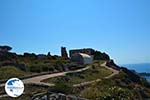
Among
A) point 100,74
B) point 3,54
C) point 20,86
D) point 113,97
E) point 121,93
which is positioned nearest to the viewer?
point 20,86

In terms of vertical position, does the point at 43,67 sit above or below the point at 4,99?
above

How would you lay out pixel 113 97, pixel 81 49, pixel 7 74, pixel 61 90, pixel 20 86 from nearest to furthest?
pixel 20 86 → pixel 113 97 → pixel 61 90 → pixel 7 74 → pixel 81 49

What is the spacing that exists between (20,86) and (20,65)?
130 feet

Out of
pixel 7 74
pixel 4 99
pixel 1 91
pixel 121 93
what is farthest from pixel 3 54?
pixel 121 93

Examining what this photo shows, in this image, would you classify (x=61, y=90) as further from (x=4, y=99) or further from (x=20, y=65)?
(x=20, y=65)

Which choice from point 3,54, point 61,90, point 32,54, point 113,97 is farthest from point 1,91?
point 32,54

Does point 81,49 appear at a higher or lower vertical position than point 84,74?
higher

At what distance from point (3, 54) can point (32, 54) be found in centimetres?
2135

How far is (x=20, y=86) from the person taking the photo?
11.8 m

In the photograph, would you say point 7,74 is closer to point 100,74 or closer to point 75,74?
point 75,74

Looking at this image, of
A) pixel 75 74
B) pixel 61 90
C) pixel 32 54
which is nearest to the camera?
pixel 61 90

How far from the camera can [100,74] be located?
5644 centimetres

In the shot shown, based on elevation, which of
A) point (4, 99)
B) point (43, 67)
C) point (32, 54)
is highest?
point (32, 54)

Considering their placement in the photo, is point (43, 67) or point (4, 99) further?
point (43, 67)
